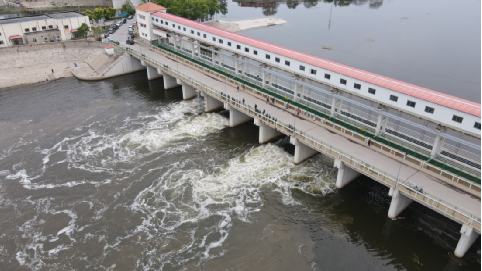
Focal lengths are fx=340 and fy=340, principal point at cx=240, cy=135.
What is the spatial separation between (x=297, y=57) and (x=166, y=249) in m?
27.2

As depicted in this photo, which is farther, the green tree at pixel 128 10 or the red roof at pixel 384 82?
the green tree at pixel 128 10

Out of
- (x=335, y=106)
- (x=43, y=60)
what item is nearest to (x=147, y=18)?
(x=43, y=60)

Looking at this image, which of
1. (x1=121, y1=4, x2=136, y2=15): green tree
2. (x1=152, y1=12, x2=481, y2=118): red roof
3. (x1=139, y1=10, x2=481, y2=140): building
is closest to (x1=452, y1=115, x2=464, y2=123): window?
(x1=139, y1=10, x2=481, y2=140): building

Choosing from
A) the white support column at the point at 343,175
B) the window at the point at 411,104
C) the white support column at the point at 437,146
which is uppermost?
the window at the point at 411,104

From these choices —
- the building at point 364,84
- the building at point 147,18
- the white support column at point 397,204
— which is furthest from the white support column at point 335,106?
the building at point 147,18

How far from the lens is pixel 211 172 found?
1569 inches

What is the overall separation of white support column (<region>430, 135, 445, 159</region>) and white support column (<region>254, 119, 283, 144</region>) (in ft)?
63.0

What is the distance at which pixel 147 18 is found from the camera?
68.7m

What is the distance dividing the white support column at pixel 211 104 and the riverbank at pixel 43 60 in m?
35.6

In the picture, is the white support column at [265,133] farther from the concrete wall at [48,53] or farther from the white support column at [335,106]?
the concrete wall at [48,53]

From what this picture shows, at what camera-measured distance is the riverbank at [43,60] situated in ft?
225

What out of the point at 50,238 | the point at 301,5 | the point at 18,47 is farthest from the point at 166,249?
the point at 301,5

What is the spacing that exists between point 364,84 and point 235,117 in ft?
63.5

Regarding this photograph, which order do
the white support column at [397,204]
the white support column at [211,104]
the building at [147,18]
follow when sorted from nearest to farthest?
the white support column at [397,204] < the white support column at [211,104] < the building at [147,18]
